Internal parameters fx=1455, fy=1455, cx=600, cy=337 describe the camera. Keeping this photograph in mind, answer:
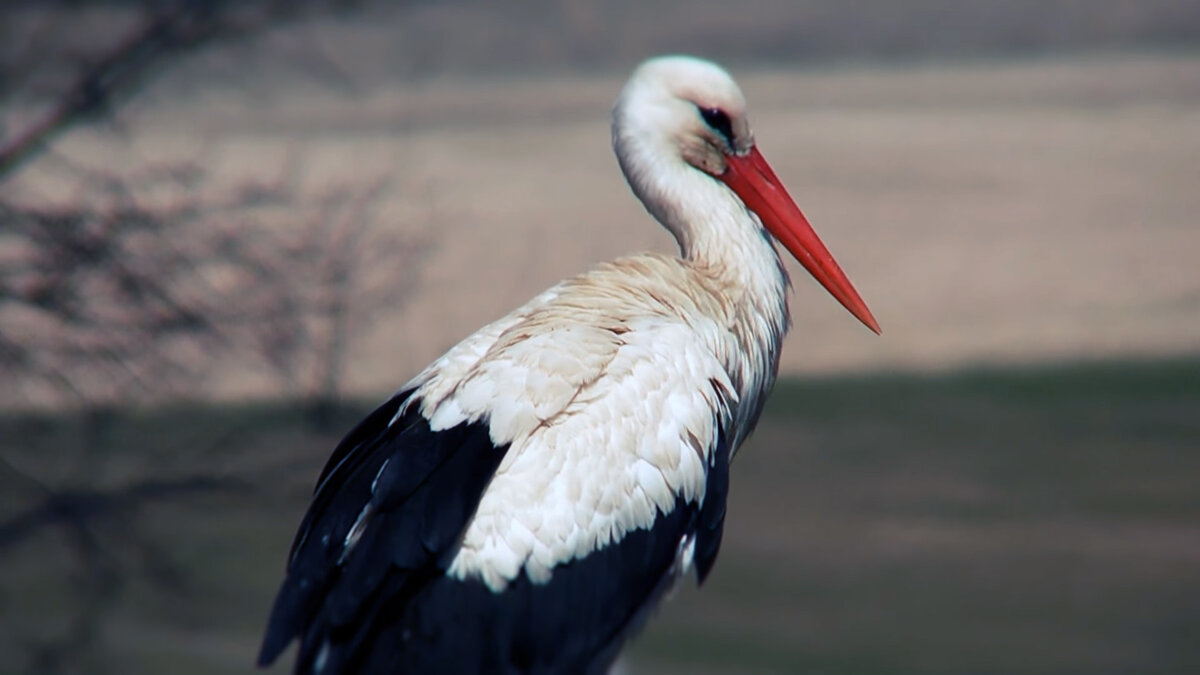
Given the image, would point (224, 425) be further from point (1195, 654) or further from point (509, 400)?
point (1195, 654)

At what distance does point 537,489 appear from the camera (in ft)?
8.43

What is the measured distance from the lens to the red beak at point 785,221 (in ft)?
10.7

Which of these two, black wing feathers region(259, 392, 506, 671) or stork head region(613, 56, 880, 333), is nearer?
black wing feathers region(259, 392, 506, 671)

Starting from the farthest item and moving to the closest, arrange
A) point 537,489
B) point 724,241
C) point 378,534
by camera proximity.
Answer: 1. point 724,241
2. point 537,489
3. point 378,534

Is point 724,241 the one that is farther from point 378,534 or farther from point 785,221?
point 378,534

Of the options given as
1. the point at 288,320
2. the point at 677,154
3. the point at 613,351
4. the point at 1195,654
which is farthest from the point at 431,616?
the point at 1195,654

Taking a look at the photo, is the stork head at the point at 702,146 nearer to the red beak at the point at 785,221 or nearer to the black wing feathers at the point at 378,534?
the red beak at the point at 785,221

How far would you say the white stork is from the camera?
97.1 inches

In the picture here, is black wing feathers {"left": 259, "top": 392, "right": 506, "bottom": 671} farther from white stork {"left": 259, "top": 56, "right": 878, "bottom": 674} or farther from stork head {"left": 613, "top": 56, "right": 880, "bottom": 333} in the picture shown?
stork head {"left": 613, "top": 56, "right": 880, "bottom": 333}

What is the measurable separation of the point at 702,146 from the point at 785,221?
252 mm

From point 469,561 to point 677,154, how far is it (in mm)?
1155

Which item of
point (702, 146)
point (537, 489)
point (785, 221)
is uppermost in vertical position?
point (702, 146)

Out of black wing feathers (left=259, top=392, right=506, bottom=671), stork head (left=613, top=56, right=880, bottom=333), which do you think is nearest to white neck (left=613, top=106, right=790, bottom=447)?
stork head (left=613, top=56, right=880, bottom=333)

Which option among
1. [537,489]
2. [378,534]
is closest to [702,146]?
[537,489]
